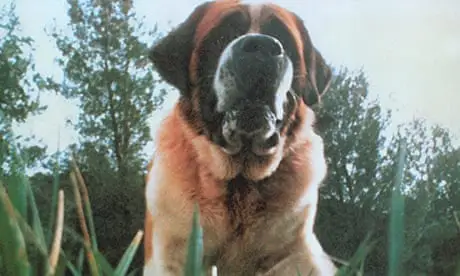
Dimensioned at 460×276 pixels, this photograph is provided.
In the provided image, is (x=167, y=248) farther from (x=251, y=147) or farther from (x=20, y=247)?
(x=20, y=247)

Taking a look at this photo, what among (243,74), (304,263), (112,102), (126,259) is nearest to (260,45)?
(243,74)

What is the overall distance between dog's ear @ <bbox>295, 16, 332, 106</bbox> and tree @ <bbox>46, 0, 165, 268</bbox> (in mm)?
1689

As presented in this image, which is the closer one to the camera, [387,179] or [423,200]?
[423,200]

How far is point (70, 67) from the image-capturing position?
148 inches

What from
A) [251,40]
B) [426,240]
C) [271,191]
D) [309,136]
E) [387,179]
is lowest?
[271,191]

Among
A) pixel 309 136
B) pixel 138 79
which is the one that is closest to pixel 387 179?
pixel 138 79

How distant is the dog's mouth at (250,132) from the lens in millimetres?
1742

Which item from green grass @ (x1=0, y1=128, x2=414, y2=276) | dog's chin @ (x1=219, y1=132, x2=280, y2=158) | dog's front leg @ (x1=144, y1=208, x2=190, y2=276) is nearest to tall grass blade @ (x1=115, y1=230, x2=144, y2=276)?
green grass @ (x1=0, y1=128, x2=414, y2=276)

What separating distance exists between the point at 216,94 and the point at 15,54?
225 cm

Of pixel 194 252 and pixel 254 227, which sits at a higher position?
pixel 254 227

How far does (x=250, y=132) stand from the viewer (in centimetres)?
177

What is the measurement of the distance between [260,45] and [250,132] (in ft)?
0.67

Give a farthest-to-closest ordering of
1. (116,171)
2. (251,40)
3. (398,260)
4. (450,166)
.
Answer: (450,166), (116,171), (251,40), (398,260)

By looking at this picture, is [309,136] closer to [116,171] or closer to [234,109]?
[234,109]
